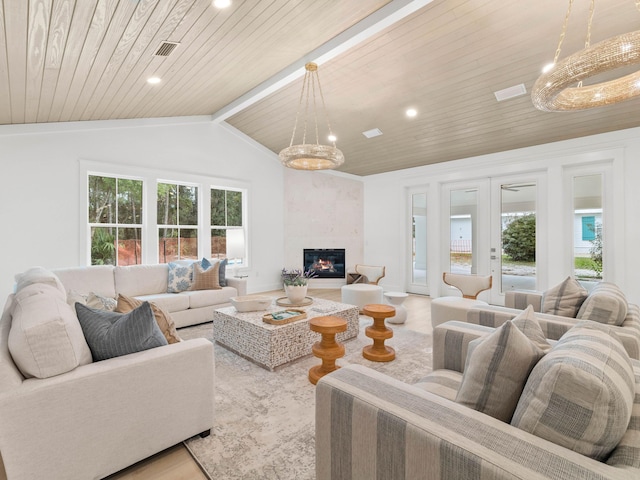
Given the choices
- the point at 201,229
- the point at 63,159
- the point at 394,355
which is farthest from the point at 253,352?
the point at 63,159

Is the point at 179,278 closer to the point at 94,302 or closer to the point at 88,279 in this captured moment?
the point at 88,279

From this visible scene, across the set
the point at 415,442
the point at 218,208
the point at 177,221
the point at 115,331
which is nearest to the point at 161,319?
the point at 115,331

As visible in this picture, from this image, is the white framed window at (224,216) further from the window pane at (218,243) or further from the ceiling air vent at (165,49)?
the ceiling air vent at (165,49)

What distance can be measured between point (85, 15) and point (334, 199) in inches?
217

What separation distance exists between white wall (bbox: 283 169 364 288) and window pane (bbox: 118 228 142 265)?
9.64ft

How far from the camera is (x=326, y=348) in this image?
8.48 feet

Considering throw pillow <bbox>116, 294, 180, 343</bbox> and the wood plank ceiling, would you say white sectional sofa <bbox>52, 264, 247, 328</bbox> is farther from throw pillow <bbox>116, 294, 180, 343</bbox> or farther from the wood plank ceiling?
the wood plank ceiling

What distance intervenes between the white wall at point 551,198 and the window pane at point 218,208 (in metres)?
3.53

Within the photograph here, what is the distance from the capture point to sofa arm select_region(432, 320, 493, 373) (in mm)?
1812

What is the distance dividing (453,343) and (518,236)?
14.4ft

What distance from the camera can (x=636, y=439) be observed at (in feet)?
2.64

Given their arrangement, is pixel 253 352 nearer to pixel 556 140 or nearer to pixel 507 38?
pixel 507 38

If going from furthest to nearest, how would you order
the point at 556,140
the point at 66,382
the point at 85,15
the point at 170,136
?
1. the point at 170,136
2. the point at 556,140
3. the point at 85,15
4. the point at 66,382

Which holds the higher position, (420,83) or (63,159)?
(420,83)
